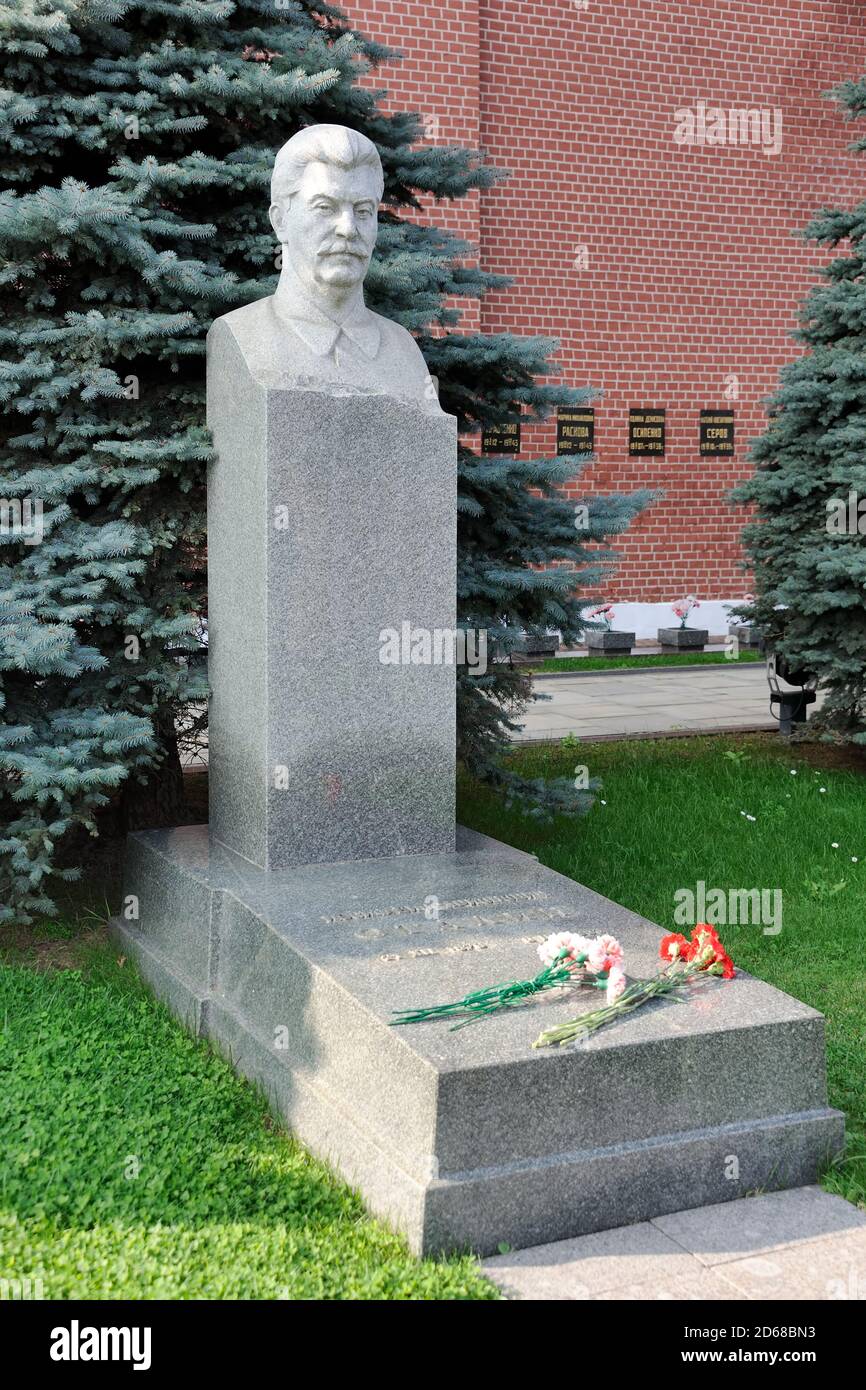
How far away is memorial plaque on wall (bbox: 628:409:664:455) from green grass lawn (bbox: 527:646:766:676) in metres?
2.19

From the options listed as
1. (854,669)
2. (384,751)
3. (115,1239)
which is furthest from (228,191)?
(854,669)

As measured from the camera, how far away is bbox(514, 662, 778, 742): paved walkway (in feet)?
31.5

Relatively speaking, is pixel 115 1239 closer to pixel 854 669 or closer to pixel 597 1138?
pixel 597 1138

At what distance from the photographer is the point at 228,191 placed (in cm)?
538

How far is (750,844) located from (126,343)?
3440 mm

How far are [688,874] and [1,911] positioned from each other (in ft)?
9.00

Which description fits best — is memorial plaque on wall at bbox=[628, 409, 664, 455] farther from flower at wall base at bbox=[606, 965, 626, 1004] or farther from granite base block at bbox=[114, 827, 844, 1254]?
flower at wall base at bbox=[606, 965, 626, 1004]

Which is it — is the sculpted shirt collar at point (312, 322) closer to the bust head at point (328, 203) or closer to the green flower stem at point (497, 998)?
the bust head at point (328, 203)

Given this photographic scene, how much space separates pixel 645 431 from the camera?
14273mm

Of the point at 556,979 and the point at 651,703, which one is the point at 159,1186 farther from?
the point at 651,703

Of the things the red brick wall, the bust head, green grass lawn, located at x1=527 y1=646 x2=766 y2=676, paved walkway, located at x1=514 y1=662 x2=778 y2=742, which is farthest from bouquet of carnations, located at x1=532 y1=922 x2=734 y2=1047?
the red brick wall

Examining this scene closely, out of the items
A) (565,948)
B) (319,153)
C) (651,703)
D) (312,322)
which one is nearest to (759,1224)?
(565,948)

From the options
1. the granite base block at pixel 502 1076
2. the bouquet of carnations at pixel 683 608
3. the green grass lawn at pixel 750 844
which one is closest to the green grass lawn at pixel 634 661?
the bouquet of carnations at pixel 683 608

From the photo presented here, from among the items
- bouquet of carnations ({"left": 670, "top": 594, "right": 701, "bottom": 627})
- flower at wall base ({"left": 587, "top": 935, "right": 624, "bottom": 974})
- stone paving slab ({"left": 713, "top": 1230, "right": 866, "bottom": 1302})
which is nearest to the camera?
stone paving slab ({"left": 713, "top": 1230, "right": 866, "bottom": 1302})
